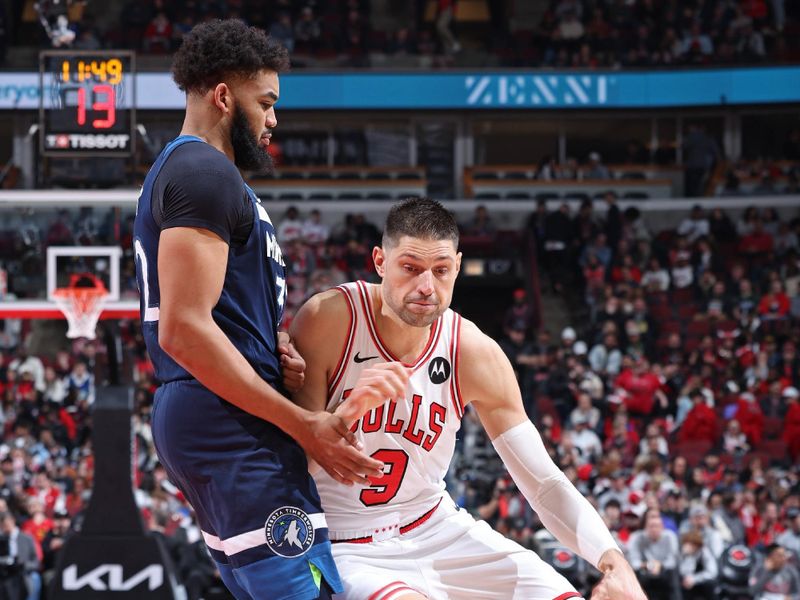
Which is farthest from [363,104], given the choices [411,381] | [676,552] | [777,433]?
[411,381]

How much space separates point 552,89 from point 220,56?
61.7 feet

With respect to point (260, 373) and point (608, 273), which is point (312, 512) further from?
point (608, 273)

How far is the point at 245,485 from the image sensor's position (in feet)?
10.6

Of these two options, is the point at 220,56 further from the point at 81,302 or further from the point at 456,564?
the point at 81,302

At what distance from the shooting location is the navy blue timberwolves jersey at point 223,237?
312 cm

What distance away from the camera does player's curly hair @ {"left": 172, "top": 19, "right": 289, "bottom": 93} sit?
10.9 ft

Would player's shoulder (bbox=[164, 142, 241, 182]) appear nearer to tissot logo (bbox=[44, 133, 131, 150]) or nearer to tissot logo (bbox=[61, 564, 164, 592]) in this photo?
tissot logo (bbox=[61, 564, 164, 592])

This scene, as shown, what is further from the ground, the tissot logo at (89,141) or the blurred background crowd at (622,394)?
the tissot logo at (89,141)

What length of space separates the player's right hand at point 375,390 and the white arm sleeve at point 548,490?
90 centimetres

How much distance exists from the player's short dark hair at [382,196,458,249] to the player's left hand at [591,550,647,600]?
1.12 m

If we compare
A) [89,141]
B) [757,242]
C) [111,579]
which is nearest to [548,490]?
[111,579]

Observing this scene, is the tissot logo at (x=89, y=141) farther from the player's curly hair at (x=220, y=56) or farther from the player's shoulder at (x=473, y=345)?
the player's curly hair at (x=220, y=56)

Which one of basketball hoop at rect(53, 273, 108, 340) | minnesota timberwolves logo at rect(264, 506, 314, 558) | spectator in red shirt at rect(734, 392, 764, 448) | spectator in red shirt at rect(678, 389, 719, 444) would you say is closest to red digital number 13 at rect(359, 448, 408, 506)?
minnesota timberwolves logo at rect(264, 506, 314, 558)

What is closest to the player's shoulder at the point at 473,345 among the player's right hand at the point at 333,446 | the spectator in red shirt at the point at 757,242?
A: the player's right hand at the point at 333,446
